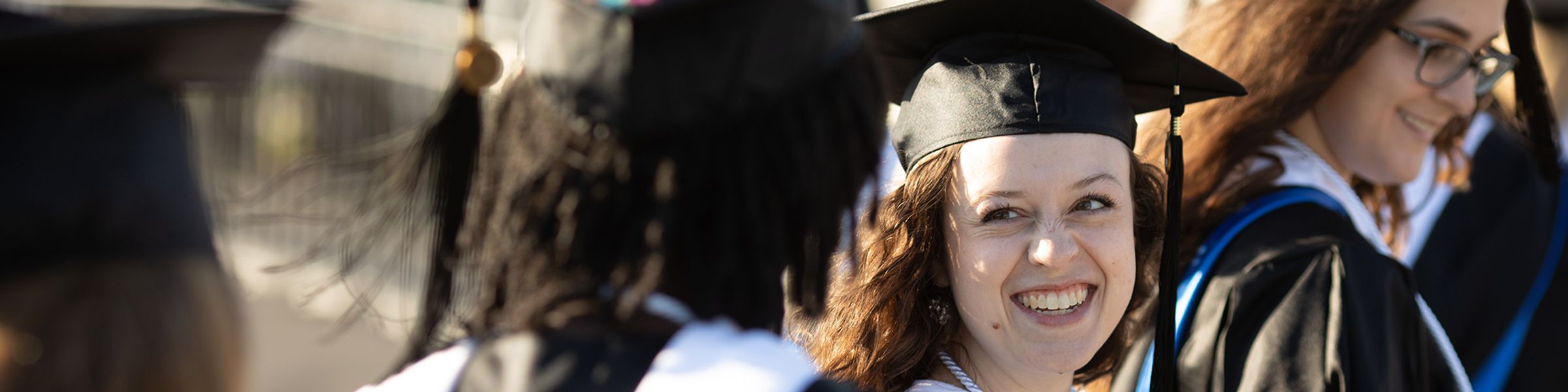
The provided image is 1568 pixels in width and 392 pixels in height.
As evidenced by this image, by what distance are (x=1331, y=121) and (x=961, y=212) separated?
132 centimetres

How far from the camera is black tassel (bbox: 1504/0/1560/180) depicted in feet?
11.9

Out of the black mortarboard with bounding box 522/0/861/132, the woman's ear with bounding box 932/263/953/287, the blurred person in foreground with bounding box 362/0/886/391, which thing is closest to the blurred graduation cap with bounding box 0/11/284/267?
the blurred person in foreground with bounding box 362/0/886/391

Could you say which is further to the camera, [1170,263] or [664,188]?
[1170,263]

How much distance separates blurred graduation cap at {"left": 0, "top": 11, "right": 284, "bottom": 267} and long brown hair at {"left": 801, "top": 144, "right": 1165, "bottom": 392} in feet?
3.48

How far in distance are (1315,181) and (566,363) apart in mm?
2167

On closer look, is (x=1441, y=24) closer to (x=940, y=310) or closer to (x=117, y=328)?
(x=940, y=310)

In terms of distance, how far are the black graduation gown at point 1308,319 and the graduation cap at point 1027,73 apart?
32 centimetres

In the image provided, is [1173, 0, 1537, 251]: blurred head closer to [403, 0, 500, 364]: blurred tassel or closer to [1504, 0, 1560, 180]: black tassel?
[1504, 0, 1560, 180]: black tassel

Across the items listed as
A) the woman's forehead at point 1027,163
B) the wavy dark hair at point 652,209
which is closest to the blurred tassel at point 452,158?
the wavy dark hair at point 652,209

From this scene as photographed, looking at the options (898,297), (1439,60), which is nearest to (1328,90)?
(1439,60)

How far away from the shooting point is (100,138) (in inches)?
79.8

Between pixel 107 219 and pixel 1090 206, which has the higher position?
pixel 107 219

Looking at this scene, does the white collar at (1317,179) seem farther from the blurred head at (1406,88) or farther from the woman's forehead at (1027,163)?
the woman's forehead at (1027,163)

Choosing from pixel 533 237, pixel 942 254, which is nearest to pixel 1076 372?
pixel 942 254
